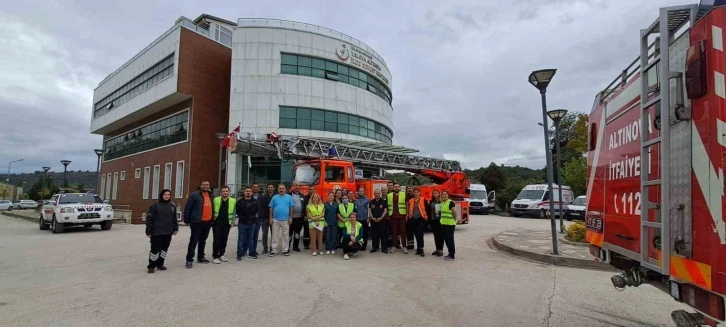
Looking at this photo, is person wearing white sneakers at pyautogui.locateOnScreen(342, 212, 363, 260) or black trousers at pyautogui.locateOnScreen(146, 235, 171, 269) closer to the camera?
black trousers at pyautogui.locateOnScreen(146, 235, 171, 269)

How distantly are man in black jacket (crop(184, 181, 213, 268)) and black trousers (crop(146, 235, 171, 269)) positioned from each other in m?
0.51

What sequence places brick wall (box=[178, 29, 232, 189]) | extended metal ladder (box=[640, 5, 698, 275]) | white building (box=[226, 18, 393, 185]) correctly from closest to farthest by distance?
1. extended metal ladder (box=[640, 5, 698, 275])
2. white building (box=[226, 18, 393, 185])
3. brick wall (box=[178, 29, 232, 189])

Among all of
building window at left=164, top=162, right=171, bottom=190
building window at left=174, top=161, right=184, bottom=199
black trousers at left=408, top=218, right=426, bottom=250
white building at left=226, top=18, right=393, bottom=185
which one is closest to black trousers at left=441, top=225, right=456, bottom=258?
black trousers at left=408, top=218, right=426, bottom=250

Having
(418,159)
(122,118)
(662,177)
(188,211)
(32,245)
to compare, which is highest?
(122,118)

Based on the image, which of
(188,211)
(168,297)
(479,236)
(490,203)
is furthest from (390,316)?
(490,203)

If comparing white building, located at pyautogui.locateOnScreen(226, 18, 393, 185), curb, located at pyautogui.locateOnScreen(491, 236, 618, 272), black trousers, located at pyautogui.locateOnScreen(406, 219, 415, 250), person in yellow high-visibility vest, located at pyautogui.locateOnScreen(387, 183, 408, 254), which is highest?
white building, located at pyautogui.locateOnScreen(226, 18, 393, 185)

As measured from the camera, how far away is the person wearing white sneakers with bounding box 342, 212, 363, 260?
31.1 feet

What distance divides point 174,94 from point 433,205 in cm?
2370

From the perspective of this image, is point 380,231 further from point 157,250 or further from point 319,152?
point 157,250

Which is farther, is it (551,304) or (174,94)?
(174,94)

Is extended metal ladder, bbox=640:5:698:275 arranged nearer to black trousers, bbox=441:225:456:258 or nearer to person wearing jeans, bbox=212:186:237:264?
black trousers, bbox=441:225:456:258

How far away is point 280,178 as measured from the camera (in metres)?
26.1

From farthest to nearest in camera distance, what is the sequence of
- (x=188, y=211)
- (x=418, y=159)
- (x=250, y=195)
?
(x=418, y=159) < (x=250, y=195) < (x=188, y=211)

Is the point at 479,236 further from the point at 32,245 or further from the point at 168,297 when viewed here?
the point at 32,245
